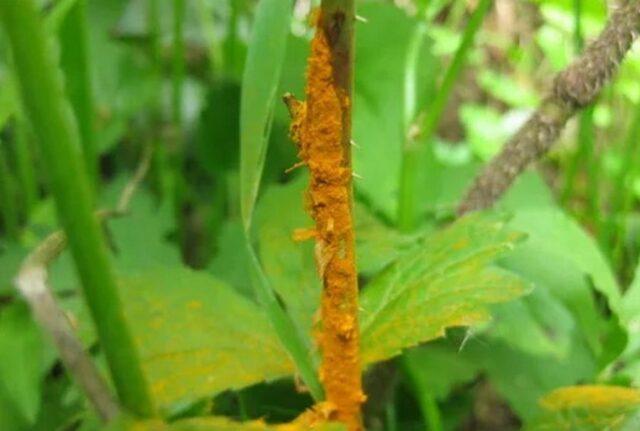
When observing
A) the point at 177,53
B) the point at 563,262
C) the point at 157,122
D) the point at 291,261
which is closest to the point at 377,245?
the point at 291,261

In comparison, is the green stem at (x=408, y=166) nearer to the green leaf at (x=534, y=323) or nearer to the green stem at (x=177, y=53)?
the green leaf at (x=534, y=323)

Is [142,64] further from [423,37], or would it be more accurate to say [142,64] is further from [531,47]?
[531,47]

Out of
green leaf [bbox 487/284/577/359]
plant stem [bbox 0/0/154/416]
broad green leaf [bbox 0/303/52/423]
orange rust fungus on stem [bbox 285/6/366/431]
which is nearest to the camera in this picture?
plant stem [bbox 0/0/154/416]

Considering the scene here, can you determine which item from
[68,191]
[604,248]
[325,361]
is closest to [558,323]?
[604,248]

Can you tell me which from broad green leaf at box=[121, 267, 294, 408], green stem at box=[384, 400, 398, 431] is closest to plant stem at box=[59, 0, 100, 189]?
broad green leaf at box=[121, 267, 294, 408]

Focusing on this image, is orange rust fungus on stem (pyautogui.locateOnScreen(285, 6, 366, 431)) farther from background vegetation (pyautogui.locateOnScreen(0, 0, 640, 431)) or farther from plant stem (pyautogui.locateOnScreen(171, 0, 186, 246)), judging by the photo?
plant stem (pyautogui.locateOnScreen(171, 0, 186, 246))
